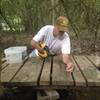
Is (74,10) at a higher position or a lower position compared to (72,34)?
higher

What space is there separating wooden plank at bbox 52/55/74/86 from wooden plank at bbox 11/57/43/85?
215mm

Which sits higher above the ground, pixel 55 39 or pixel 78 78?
pixel 55 39

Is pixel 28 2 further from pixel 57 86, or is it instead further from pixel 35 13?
pixel 57 86

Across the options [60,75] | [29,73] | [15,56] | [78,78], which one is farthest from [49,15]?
[78,78]

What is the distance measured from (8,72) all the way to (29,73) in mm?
304

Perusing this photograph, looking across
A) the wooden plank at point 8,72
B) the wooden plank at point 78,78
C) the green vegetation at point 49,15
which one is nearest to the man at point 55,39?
the wooden plank at point 8,72

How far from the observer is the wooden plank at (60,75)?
4043 mm

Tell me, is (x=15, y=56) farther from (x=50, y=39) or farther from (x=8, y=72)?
(x=8, y=72)

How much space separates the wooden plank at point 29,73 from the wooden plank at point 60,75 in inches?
8.5

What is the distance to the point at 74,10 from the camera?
386 inches

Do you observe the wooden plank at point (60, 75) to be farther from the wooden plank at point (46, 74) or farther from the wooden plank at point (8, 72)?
the wooden plank at point (8, 72)

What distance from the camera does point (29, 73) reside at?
14.9 ft

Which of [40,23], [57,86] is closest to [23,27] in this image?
[40,23]

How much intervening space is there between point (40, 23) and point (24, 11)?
66 centimetres
